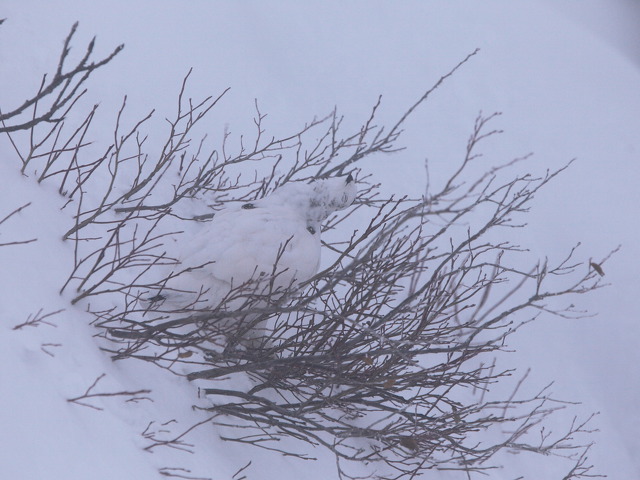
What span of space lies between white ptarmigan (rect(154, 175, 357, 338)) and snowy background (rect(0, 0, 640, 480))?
0.39 m

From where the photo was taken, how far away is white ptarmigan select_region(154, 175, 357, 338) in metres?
2.76

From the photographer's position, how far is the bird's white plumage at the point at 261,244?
276 cm

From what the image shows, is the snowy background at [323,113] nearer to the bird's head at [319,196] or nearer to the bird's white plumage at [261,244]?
the bird's white plumage at [261,244]

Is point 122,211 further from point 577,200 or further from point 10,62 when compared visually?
point 577,200

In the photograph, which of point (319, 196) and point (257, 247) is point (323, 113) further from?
point (257, 247)

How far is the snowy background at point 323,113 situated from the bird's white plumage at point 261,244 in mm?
420

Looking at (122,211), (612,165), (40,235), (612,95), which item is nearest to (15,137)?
(122,211)

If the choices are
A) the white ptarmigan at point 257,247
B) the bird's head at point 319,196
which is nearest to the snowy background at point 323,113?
the white ptarmigan at point 257,247

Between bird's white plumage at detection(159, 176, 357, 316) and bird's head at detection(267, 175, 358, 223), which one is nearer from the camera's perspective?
bird's white plumage at detection(159, 176, 357, 316)

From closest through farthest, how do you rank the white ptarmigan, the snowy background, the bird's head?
the snowy background → the white ptarmigan → the bird's head

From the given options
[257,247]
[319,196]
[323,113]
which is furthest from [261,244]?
[323,113]

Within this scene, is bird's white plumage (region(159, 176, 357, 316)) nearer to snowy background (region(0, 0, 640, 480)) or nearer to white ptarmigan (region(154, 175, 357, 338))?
white ptarmigan (region(154, 175, 357, 338))

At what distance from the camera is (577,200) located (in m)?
5.53

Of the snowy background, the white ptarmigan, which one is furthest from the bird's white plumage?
the snowy background
